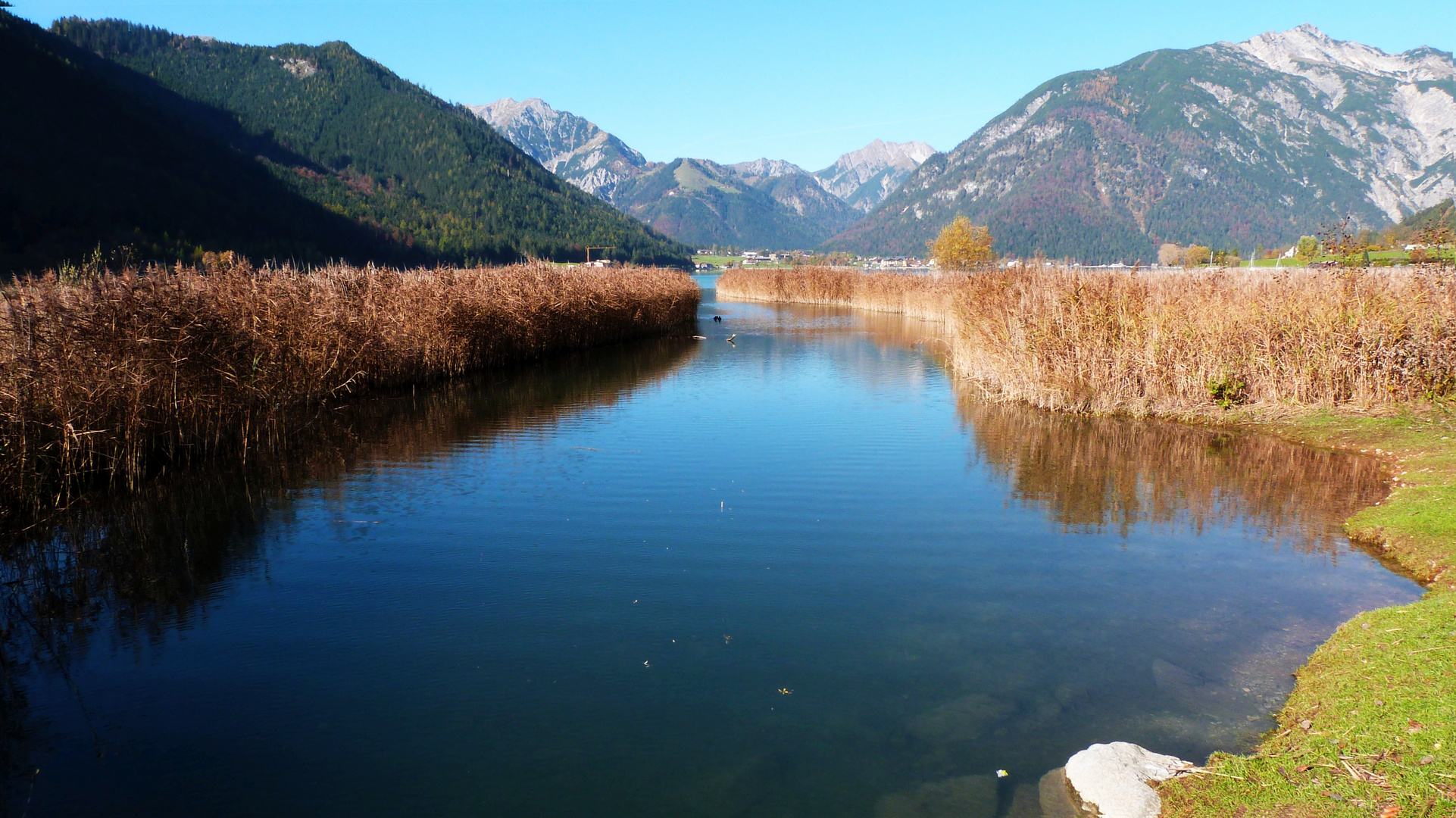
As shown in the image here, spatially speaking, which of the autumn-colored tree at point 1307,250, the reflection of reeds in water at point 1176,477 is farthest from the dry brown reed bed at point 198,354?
the autumn-colored tree at point 1307,250

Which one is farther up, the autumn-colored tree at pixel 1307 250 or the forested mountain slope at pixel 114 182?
the forested mountain slope at pixel 114 182

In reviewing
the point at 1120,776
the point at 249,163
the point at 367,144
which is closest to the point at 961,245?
the point at 1120,776

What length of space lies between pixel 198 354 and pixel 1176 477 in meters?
15.7

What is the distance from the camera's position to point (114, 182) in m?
86.0

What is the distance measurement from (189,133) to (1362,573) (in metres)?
139

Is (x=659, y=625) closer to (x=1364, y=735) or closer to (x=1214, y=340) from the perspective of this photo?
(x=1364, y=735)

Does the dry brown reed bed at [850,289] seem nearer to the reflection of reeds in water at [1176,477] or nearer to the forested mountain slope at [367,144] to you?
the reflection of reeds in water at [1176,477]

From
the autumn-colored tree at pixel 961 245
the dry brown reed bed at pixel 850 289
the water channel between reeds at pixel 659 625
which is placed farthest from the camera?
the autumn-colored tree at pixel 961 245

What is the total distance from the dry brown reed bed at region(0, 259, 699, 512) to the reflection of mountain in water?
2.48ft

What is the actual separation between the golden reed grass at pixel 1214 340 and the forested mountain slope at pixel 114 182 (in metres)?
73.4

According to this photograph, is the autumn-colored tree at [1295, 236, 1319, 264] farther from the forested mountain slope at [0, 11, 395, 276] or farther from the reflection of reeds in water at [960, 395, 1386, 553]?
the forested mountain slope at [0, 11, 395, 276]

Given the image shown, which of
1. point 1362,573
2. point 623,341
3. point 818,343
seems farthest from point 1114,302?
point 623,341

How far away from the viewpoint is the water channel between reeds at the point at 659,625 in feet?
16.8

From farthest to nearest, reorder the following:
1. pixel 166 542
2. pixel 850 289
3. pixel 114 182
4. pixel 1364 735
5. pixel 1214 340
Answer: pixel 114 182 < pixel 850 289 < pixel 1214 340 < pixel 166 542 < pixel 1364 735
